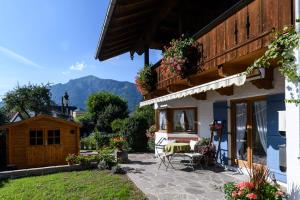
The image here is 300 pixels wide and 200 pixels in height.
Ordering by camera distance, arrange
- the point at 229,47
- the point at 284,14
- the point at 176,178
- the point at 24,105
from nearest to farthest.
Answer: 1. the point at 284,14
2. the point at 229,47
3. the point at 176,178
4. the point at 24,105

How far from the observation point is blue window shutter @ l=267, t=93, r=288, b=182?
8.28 meters

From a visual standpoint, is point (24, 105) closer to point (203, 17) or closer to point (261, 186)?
point (203, 17)

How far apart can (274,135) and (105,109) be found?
2808 centimetres

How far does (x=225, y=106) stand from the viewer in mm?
11281

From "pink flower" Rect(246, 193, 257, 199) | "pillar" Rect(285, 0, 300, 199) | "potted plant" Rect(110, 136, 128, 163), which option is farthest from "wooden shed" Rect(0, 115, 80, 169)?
"pillar" Rect(285, 0, 300, 199)

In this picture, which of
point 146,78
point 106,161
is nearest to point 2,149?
point 106,161

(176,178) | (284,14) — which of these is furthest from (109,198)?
(284,14)

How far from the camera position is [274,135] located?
853 centimetres

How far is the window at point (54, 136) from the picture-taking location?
14.4m

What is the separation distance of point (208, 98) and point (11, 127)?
9.26 meters

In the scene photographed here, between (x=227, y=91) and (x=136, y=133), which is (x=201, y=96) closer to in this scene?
(x=227, y=91)

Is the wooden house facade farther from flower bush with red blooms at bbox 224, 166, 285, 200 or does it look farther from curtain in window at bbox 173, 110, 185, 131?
flower bush with red blooms at bbox 224, 166, 285, 200

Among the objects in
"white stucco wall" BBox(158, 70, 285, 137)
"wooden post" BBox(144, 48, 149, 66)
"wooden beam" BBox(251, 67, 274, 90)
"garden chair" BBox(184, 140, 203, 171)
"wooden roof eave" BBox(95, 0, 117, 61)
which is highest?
"wooden roof eave" BBox(95, 0, 117, 61)

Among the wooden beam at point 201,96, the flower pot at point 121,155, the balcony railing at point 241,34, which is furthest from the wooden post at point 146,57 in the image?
the balcony railing at point 241,34
